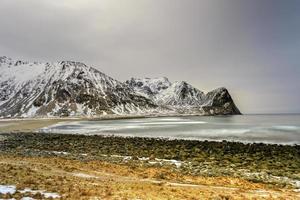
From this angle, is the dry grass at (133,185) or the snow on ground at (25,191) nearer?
the snow on ground at (25,191)

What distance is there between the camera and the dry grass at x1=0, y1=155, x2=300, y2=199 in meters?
16.7

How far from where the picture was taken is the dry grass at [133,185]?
16.7 meters

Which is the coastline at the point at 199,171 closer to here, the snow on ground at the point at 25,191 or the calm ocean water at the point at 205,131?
the snow on ground at the point at 25,191

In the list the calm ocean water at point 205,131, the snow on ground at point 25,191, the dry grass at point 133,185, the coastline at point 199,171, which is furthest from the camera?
the calm ocean water at point 205,131

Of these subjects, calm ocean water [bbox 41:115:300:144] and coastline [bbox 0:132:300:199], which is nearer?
coastline [bbox 0:132:300:199]

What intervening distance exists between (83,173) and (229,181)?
9.28m

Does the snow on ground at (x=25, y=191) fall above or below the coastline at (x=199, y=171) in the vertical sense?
above

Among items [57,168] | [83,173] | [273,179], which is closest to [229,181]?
[273,179]

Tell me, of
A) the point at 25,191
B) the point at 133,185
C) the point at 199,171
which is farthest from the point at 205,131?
the point at 25,191

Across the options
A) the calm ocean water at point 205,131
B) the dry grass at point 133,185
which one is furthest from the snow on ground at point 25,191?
the calm ocean water at point 205,131

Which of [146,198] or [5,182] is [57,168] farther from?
[146,198]

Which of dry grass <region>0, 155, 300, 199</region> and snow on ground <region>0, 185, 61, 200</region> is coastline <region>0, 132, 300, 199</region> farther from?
snow on ground <region>0, 185, 61, 200</region>

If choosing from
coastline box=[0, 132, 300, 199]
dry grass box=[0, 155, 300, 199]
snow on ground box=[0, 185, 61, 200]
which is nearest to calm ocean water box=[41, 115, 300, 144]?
coastline box=[0, 132, 300, 199]

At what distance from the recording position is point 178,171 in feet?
87.6
